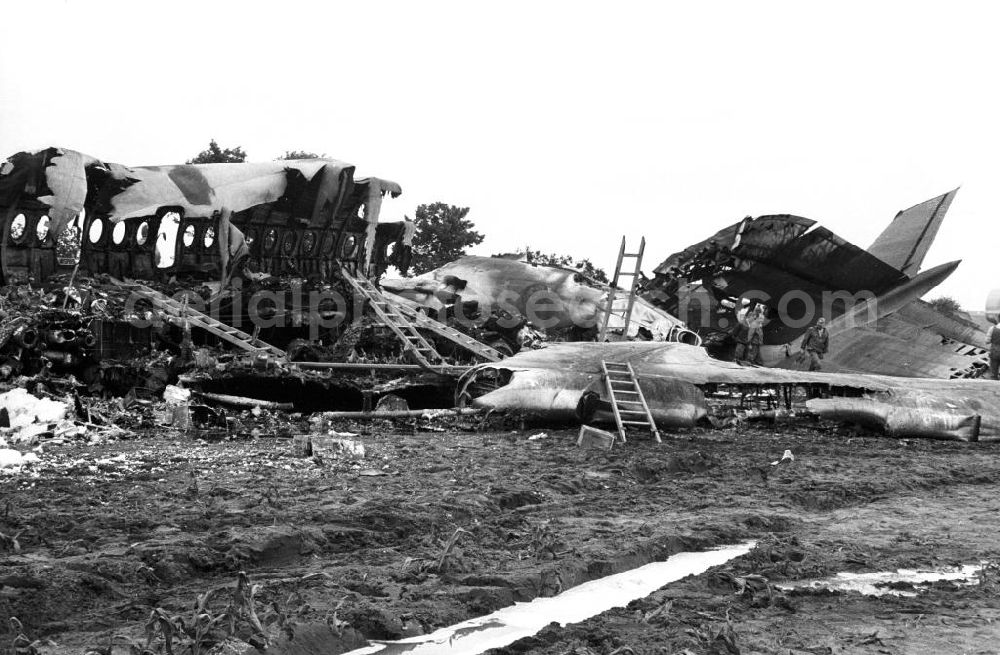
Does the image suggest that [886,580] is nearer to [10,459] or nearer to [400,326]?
[10,459]

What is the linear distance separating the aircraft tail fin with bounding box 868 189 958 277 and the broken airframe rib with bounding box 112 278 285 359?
15792 millimetres

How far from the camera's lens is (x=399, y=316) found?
20.1m

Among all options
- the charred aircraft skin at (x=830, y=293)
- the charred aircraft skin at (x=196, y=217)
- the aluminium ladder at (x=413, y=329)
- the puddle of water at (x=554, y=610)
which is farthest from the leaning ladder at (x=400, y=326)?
the puddle of water at (x=554, y=610)

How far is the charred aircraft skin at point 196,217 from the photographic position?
17.0m

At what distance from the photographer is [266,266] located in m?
22.3

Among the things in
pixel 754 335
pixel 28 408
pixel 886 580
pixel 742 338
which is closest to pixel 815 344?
pixel 754 335

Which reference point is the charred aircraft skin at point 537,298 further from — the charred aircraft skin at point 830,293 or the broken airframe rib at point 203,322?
the broken airframe rib at point 203,322

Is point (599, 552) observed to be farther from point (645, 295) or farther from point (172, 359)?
point (645, 295)

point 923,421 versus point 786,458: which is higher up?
point 923,421

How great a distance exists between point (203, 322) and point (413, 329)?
13.1 feet

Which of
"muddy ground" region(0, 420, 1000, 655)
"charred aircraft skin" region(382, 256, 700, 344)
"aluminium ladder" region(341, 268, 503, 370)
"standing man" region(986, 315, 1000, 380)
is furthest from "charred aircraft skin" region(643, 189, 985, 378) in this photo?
"muddy ground" region(0, 420, 1000, 655)

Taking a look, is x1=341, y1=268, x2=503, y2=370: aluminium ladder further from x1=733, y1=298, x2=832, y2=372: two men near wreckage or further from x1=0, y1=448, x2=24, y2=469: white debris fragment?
x1=0, y1=448, x2=24, y2=469: white debris fragment

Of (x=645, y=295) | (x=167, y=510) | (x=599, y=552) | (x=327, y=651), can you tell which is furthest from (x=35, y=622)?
(x=645, y=295)

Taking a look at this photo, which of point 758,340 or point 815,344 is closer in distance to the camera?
point 815,344
